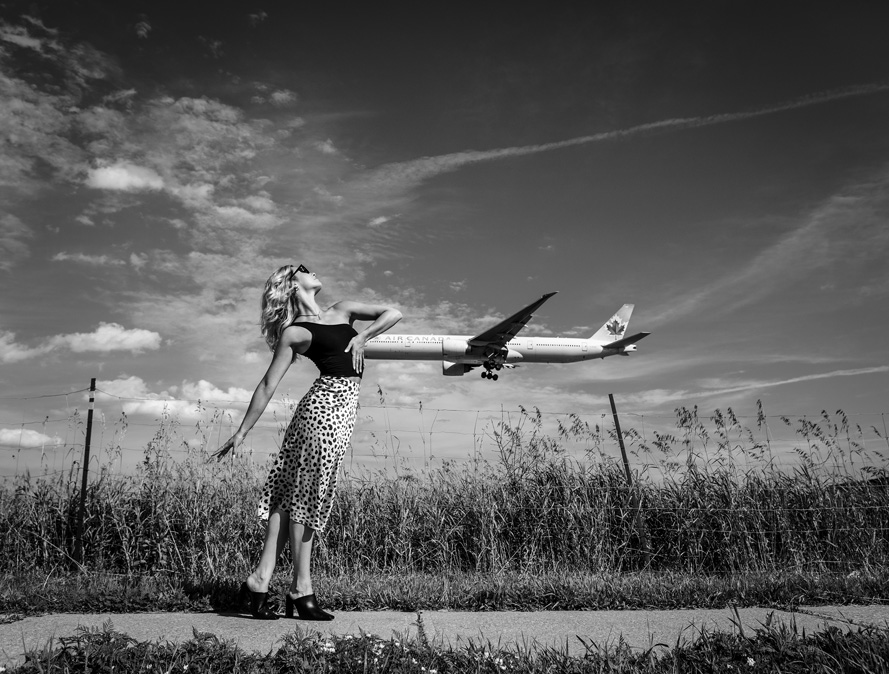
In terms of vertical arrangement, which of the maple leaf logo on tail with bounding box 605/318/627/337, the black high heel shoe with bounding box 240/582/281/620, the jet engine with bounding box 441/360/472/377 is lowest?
the black high heel shoe with bounding box 240/582/281/620

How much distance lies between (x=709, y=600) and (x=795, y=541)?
249 centimetres

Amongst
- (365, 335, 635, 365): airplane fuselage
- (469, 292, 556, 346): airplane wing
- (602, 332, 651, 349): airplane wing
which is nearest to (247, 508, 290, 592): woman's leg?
(365, 335, 635, 365): airplane fuselage

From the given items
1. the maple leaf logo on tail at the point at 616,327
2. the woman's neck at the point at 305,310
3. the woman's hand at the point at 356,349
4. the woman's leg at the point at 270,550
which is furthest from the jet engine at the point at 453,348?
the woman's leg at the point at 270,550

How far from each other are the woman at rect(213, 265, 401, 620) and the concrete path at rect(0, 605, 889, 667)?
0.27m

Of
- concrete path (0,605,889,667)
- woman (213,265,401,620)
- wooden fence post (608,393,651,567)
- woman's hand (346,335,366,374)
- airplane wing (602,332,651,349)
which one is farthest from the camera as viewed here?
airplane wing (602,332,651,349)

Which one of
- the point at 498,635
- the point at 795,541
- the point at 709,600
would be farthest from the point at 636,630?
the point at 795,541

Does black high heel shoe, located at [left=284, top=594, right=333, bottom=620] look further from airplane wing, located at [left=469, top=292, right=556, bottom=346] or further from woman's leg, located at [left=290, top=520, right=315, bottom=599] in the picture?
airplane wing, located at [left=469, top=292, right=556, bottom=346]

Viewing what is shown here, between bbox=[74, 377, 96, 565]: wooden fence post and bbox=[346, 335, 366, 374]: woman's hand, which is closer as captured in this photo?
bbox=[346, 335, 366, 374]: woman's hand

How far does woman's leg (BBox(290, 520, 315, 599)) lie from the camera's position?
9.91 feet

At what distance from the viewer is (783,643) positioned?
2178 millimetres

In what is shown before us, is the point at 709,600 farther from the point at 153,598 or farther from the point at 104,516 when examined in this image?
the point at 104,516

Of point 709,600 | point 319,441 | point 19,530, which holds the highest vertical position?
point 319,441

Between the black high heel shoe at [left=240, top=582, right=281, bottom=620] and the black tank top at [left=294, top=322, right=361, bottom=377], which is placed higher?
the black tank top at [left=294, top=322, right=361, bottom=377]

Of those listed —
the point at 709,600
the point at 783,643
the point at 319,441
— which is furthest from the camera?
the point at 709,600
